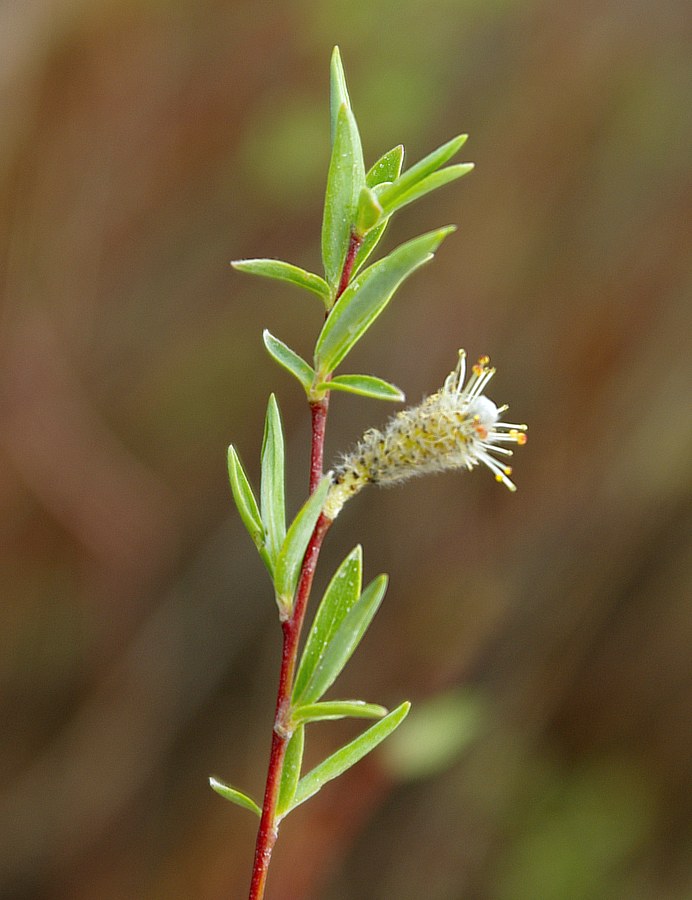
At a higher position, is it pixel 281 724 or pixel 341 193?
pixel 341 193

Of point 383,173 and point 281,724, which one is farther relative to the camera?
point 383,173

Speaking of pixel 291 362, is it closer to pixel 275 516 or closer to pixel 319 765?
pixel 275 516

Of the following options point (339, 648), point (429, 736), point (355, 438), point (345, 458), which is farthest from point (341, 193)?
point (355, 438)

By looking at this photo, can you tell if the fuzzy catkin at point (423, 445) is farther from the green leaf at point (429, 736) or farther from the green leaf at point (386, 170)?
the green leaf at point (429, 736)


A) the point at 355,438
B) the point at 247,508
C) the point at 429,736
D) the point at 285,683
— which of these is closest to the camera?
the point at 285,683

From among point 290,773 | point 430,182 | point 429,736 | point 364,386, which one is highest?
point 430,182

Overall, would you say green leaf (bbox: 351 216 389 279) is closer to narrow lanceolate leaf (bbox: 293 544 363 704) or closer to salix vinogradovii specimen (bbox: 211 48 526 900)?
salix vinogradovii specimen (bbox: 211 48 526 900)

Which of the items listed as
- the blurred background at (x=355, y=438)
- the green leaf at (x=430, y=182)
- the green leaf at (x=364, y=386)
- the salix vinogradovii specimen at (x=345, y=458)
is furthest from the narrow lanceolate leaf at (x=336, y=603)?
the blurred background at (x=355, y=438)
